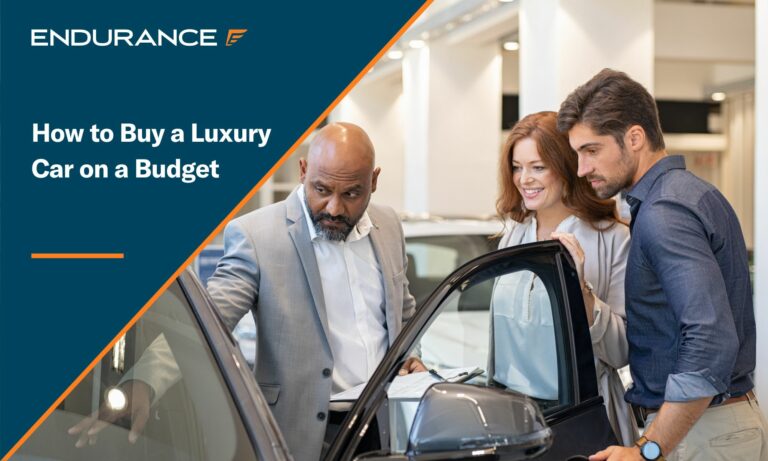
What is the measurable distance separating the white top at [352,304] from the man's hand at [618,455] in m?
0.71

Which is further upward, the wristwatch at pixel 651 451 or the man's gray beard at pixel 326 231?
the man's gray beard at pixel 326 231

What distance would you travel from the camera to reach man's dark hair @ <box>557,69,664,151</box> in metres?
2.26

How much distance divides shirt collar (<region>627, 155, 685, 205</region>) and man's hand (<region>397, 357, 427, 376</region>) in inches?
23.5

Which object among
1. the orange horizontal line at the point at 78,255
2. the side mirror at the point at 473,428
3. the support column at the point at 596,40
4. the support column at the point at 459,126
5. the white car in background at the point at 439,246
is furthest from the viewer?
the support column at the point at 459,126

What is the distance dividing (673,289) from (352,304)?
881mm

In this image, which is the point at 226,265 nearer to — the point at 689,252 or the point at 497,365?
the point at 497,365

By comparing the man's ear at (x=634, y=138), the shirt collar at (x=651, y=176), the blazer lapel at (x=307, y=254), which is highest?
the man's ear at (x=634, y=138)

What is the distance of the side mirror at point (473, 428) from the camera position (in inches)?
62.1

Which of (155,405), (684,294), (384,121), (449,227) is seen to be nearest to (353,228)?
(684,294)

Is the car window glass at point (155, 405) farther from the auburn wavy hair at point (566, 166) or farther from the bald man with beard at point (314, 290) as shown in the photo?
the auburn wavy hair at point (566, 166)

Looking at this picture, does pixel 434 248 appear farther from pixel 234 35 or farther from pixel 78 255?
pixel 78 255

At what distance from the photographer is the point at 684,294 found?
2.05 metres

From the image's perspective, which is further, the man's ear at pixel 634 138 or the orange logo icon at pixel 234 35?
the man's ear at pixel 634 138

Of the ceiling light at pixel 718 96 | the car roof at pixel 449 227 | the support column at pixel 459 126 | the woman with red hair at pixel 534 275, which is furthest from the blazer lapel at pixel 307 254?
the ceiling light at pixel 718 96
